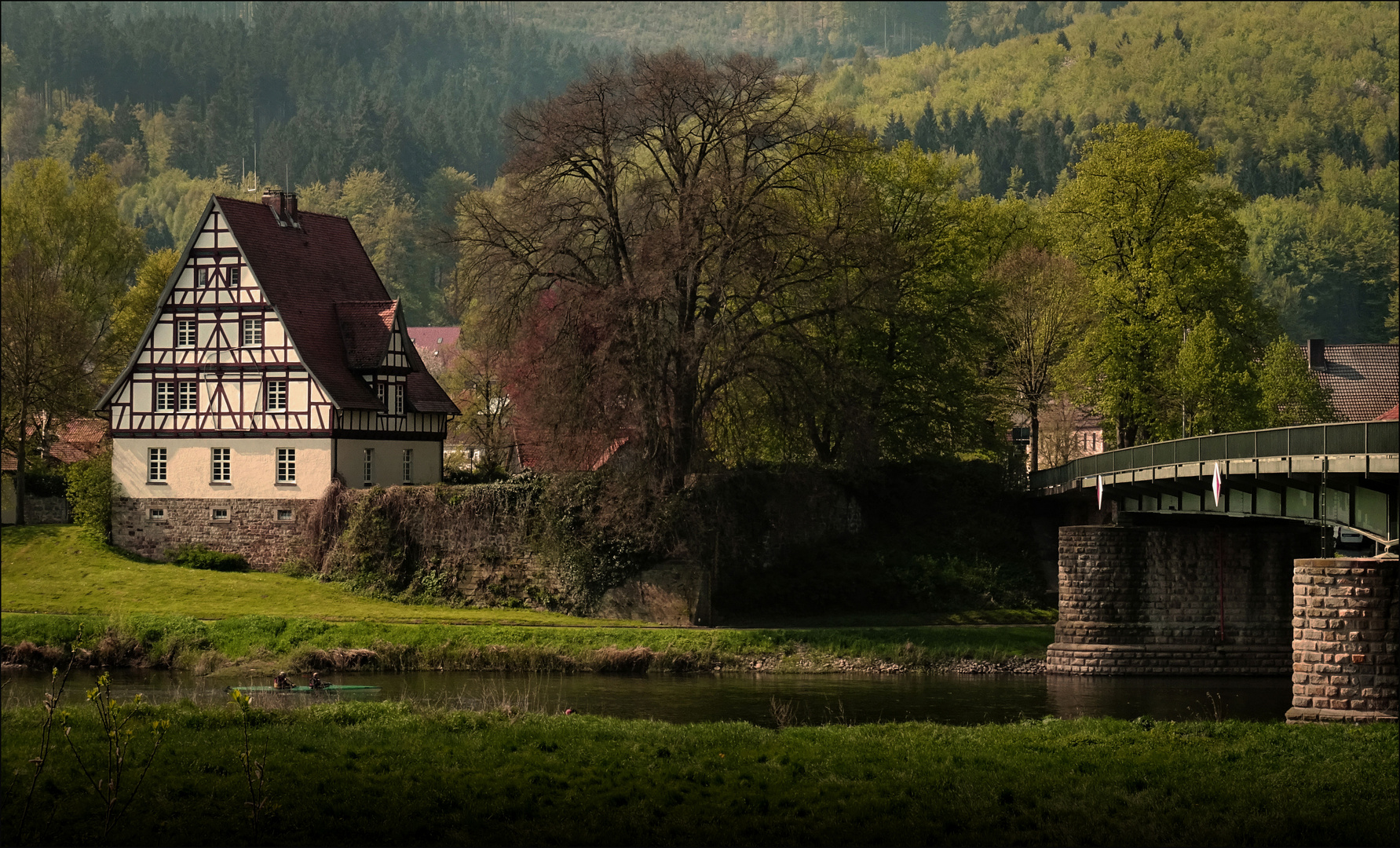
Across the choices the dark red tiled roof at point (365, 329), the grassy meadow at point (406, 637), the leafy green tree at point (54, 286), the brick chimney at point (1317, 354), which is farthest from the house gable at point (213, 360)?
the brick chimney at point (1317, 354)

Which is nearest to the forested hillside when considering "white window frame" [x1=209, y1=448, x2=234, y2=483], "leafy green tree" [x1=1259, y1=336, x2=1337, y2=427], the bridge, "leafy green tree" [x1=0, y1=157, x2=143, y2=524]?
"leafy green tree" [x1=0, y1=157, x2=143, y2=524]

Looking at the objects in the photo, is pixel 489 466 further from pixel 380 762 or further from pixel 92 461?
pixel 380 762

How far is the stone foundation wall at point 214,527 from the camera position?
5519cm

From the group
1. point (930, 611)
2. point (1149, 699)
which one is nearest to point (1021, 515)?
point (930, 611)

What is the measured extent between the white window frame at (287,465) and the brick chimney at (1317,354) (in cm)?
5720

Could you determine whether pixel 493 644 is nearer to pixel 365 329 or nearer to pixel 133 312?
pixel 365 329

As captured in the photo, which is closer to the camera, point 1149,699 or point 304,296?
point 1149,699

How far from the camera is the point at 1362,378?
297ft

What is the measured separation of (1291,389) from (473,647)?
3739cm

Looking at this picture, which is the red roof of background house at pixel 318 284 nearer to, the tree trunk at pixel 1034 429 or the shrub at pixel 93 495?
the shrub at pixel 93 495

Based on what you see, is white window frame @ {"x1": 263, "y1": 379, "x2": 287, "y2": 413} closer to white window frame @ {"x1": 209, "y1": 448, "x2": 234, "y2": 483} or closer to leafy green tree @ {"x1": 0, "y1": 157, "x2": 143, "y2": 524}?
white window frame @ {"x1": 209, "y1": 448, "x2": 234, "y2": 483}

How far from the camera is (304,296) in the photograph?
5809cm

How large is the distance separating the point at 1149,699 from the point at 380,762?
20.8m

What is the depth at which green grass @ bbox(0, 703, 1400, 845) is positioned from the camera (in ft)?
66.0
